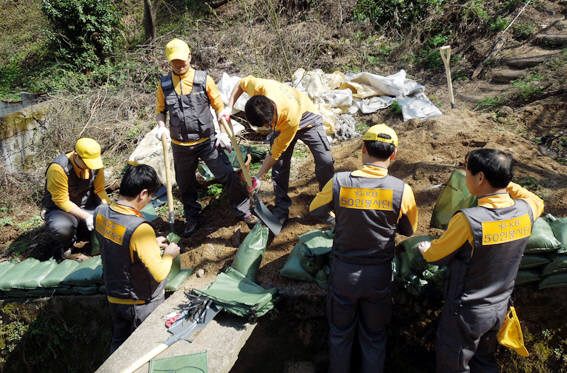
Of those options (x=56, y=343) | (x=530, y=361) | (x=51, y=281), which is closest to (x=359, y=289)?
(x=530, y=361)

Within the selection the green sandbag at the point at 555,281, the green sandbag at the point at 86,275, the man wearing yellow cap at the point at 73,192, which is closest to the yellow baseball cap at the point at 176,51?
the man wearing yellow cap at the point at 73,192

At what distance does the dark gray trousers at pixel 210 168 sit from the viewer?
3463mm

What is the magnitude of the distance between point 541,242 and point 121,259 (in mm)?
2664

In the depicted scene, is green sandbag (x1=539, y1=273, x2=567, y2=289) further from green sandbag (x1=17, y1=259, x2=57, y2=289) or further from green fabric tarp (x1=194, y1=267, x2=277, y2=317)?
green sandbag (x1=17, y1=259, x2=57, y2=289)

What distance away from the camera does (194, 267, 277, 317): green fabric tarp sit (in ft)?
8.12

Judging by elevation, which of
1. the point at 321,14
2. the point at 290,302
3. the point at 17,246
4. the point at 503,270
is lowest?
the point at 17,246

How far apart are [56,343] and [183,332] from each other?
78.6 inches

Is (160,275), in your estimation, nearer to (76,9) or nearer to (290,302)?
(290,302)

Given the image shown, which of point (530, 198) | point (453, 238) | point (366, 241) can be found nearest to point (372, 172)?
point (366, 241)

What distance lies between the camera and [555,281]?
2.38m

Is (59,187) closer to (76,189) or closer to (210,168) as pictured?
(76,189)

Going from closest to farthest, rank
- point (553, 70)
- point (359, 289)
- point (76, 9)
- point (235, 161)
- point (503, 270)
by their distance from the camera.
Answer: point (503, 270)
point (359, 289)
point (235, 161)
point (553, 70)
point (76, 9)

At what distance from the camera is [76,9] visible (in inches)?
306

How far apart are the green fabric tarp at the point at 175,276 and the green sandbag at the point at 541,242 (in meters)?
2.60
